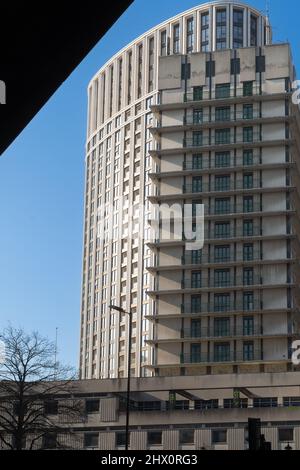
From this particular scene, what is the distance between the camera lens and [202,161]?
83875 millimetres

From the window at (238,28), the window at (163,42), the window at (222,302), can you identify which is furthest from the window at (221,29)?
the window at (222,302)

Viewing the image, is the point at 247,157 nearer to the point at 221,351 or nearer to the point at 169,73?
the point at 169,73

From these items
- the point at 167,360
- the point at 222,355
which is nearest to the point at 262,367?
the point at 222,355

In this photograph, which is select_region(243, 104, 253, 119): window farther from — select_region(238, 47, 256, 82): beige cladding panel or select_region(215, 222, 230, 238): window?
select_region(215, 222, 230, 238): window

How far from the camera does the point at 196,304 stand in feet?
262

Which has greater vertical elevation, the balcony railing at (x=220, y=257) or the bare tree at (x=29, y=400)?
the balcony railing at (x=220, y=257)

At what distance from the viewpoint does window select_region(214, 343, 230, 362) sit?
7769 cm

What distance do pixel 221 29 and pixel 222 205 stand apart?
28787 mm

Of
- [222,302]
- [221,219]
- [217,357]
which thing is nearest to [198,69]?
[221,219]

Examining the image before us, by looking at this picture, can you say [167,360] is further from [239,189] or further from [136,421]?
[239,189]

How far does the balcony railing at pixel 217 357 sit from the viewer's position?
76.8m

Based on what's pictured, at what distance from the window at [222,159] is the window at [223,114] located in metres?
3.94

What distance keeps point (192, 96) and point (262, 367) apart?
3040 centimetres

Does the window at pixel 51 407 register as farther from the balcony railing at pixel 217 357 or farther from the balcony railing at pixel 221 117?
the balcony railing at pixel 221 117
